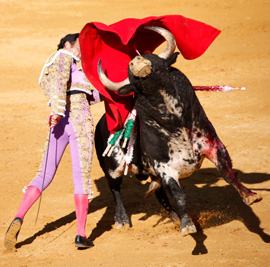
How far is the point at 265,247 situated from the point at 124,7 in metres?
14.2

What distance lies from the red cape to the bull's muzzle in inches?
22.2

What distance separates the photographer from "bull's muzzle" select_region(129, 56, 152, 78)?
439cm

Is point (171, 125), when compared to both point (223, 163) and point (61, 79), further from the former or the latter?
point (61, 79)

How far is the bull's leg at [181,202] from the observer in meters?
4.36

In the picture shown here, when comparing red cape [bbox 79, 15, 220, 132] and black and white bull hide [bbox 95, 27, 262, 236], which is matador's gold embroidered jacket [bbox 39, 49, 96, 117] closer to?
red cape [bbox 79, 15, 220, 132]

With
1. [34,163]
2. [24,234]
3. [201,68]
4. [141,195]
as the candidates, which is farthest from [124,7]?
[24,234]

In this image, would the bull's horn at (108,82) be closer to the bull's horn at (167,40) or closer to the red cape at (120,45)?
the red cape at (120,45)

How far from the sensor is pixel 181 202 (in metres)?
4.59

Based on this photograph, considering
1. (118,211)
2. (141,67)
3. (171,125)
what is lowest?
(118,211)

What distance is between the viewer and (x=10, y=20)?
17562mm

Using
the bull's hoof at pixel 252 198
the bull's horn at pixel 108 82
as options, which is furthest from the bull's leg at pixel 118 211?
the bull's hoof at pixel 252 198

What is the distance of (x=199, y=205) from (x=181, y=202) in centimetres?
165

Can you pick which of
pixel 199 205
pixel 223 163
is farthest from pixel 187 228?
pixel 199 205

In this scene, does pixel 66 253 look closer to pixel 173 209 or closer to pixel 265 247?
pixel 173 209
